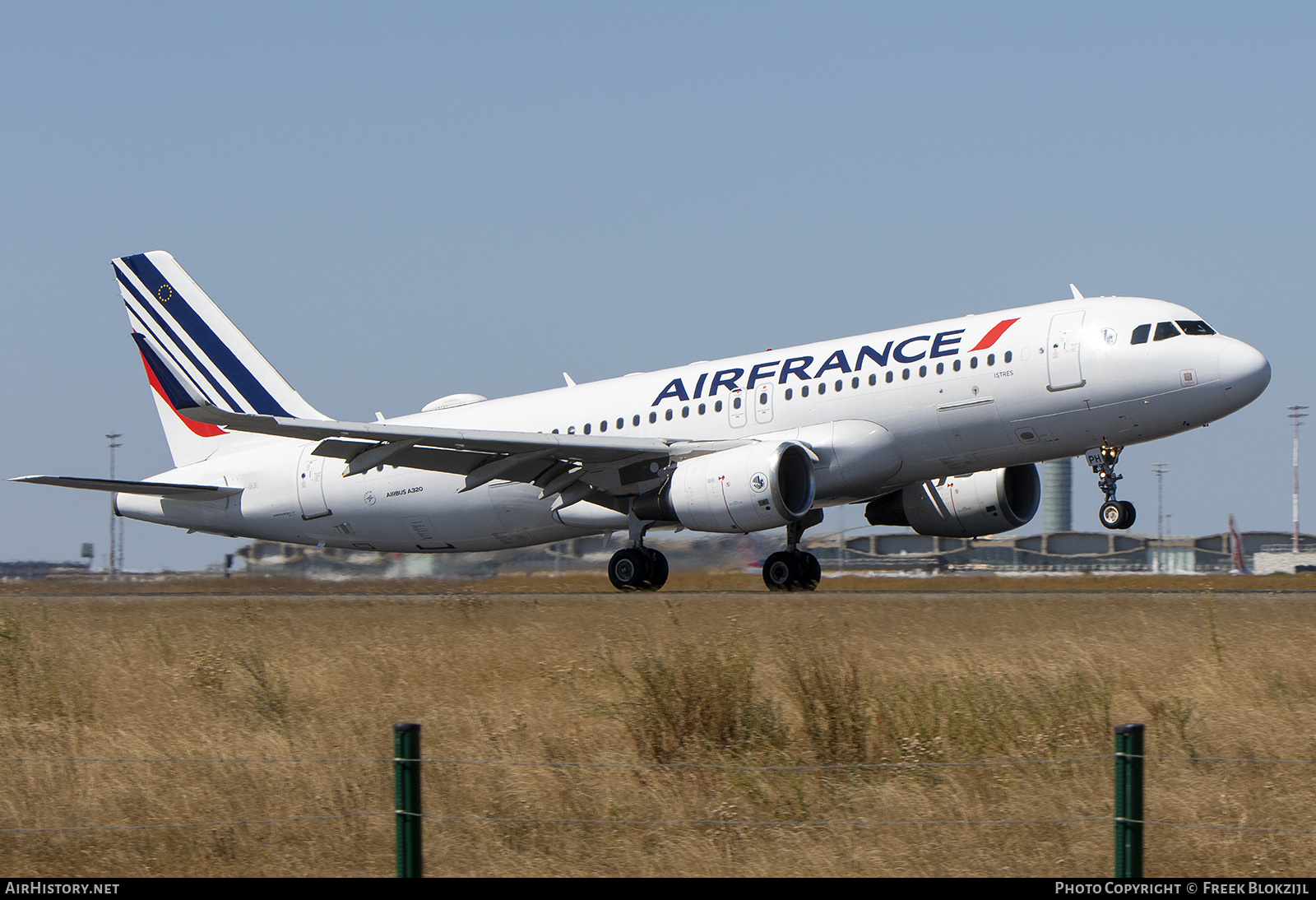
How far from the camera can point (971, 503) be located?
29.1 meters

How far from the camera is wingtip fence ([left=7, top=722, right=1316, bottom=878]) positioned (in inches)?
256

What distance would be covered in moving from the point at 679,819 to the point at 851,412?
56.1 ft

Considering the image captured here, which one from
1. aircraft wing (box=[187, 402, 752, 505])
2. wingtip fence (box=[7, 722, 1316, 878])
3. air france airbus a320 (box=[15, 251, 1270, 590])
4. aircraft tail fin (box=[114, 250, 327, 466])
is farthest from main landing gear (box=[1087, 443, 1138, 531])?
aircraft tail fin (box=[114, 250, 327, 466])

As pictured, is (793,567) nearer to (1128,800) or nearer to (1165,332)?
(1165,332)

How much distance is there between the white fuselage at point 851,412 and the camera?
79.0 feet

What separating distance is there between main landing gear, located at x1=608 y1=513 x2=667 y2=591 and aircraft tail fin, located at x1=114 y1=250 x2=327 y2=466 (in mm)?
9002

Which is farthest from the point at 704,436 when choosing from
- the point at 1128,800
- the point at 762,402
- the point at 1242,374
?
the point at 1128,800

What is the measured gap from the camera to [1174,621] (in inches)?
757

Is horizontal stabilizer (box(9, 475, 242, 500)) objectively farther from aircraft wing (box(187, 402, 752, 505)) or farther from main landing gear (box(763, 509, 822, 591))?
main landing gear (box(763, 509, 822, 591))

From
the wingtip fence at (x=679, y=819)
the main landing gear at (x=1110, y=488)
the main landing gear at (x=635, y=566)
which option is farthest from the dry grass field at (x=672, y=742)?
the main landing gear at (x=635, y=566)

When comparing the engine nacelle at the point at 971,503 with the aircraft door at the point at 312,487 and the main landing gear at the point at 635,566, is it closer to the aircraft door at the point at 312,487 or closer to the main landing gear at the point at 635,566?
the main landing gear at the point at 635,566
